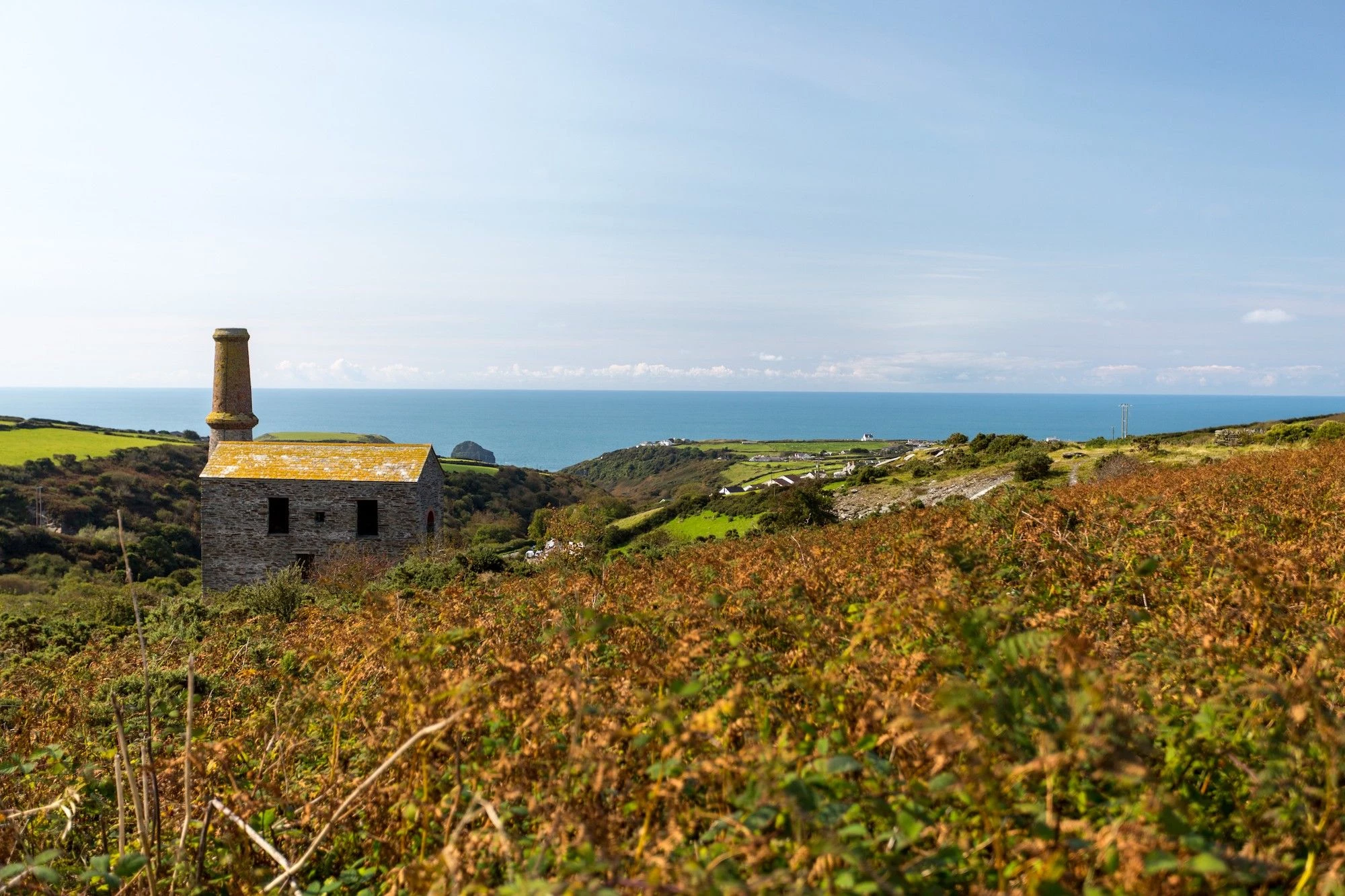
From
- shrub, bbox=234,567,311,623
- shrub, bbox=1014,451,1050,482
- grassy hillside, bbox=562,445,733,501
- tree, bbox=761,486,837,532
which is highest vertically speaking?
shrub, bbox=1014,451,1050,482

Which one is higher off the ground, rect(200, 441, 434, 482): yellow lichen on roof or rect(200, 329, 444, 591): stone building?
rect(200, 441, 434, 482): yellow lichen on roof

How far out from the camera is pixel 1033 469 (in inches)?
999

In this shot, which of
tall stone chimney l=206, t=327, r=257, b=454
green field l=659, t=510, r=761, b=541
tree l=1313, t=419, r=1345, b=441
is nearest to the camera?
tree l=1313, t=419, r=1345, b=441

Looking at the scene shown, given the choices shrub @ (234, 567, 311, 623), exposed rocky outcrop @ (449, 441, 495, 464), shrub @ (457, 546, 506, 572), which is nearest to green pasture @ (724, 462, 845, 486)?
shrub @ (457, 546, 506, 572)

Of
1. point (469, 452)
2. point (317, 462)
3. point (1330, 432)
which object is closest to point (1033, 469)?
point (1330, 432)

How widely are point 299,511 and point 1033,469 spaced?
2342 centimetres

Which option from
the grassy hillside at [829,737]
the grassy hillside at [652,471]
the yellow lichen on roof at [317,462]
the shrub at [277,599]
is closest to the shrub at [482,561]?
the shrub at [277,599]

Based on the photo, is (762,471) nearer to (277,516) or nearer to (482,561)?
(277,516)

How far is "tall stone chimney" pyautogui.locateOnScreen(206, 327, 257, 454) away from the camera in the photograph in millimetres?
28422

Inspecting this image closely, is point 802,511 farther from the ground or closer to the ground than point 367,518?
farther from the ground

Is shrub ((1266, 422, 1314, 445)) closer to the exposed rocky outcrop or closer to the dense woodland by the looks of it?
the dense woodland

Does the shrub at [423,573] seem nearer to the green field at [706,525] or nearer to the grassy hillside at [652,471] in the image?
the green field at [706,525]

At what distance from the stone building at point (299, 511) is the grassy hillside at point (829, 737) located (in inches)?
758

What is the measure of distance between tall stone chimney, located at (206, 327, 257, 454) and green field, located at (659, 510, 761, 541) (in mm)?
16392
